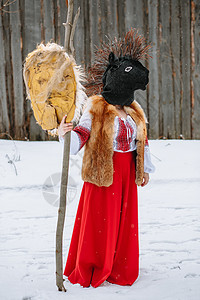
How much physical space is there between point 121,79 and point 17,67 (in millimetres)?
3111

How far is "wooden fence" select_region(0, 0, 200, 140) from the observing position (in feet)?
16.4

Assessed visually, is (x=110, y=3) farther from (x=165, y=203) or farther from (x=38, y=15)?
(x=165, y=203)

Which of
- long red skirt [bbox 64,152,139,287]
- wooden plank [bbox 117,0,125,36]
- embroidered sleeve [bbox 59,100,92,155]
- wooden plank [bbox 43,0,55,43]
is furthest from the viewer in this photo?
wooden plank [bbox 117,0,125,36]

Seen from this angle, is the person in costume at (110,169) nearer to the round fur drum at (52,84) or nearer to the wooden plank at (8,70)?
the round fur drum at (52,84)

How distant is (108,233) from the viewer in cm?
233

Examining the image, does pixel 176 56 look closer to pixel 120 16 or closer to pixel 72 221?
pixel 120 16

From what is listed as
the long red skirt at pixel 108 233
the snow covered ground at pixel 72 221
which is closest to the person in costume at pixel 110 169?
the long red skirt at pixel 108 233

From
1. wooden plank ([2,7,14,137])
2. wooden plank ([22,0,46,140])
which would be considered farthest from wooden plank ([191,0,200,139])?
wooden plank ([2,7,14,137])

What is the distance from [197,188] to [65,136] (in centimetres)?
274

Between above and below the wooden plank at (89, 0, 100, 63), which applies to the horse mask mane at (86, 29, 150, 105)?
below

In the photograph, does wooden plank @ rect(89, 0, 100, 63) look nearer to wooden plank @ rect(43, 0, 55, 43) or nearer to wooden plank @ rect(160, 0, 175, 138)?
wooden plank @ rect(43, 0, 55, 43)

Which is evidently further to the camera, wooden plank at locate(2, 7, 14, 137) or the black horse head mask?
wooden plank at locate(2, 7, 14, 137)

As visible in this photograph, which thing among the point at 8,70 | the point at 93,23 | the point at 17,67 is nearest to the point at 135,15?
the point at 93,23

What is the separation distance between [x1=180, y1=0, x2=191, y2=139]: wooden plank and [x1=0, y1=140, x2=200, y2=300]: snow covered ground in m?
0.40
